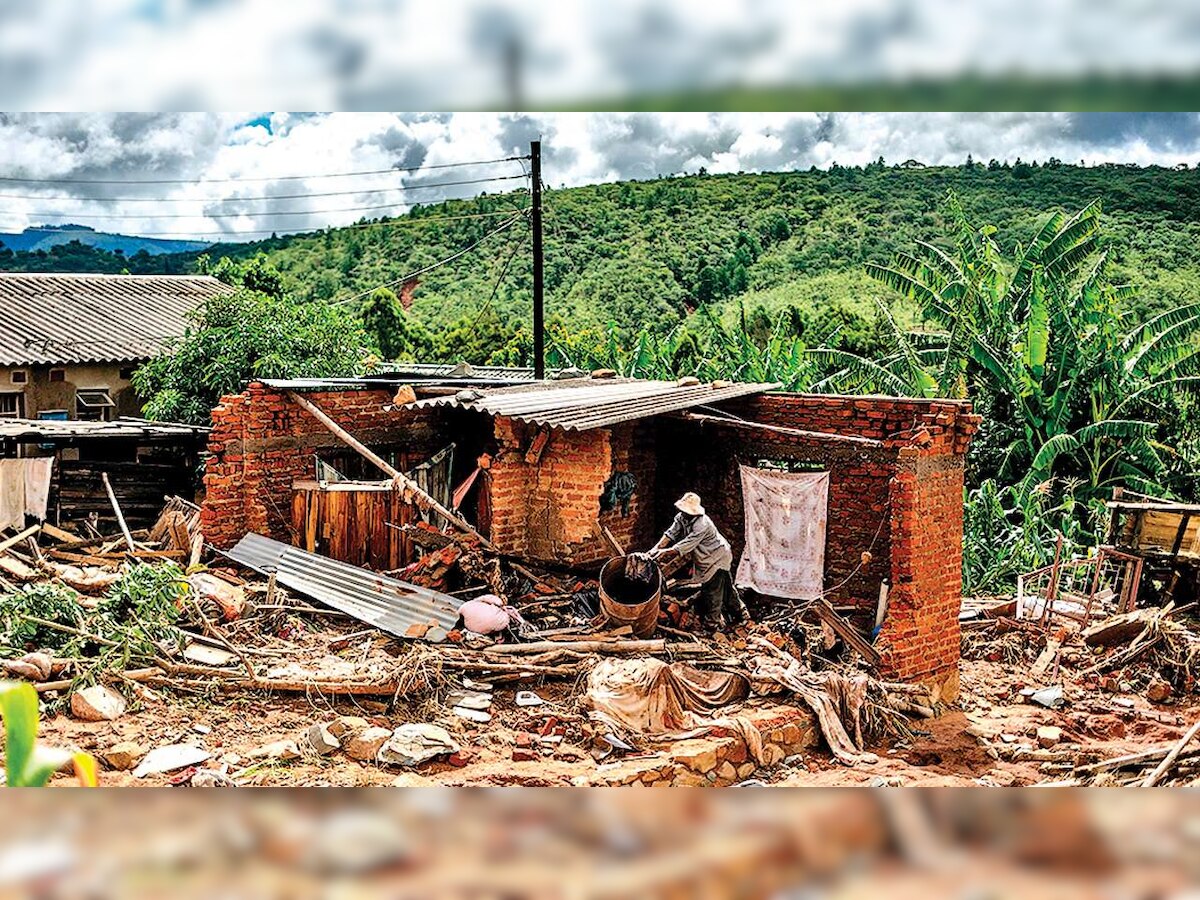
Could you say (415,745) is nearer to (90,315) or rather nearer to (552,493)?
(552,493)

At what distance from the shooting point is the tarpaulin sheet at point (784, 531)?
4254 millimetres

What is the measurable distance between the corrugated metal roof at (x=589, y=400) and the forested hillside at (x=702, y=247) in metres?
5.31

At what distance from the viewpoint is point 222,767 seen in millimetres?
2684

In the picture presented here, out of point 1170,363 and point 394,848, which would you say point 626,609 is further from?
point 1170,363

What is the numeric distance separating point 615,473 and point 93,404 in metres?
5.58

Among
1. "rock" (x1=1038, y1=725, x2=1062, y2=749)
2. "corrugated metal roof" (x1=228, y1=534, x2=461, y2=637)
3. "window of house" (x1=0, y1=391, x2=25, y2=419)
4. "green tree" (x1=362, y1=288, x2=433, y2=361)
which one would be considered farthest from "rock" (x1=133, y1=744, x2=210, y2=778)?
"green tree" (x1=362, y1=288, x2=433, y2=361)

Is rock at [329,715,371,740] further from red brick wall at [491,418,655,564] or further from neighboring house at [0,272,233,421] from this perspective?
neighboring house at [0,272,233,421]

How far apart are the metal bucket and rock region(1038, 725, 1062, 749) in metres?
1.45

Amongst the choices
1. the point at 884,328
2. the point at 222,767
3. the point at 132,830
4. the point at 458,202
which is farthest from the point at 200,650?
the point at 458,202

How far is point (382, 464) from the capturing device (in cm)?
422

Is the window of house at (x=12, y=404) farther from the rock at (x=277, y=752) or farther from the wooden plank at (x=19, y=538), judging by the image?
the rock at (x=277, y=752)

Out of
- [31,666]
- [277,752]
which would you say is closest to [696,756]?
[277,752]

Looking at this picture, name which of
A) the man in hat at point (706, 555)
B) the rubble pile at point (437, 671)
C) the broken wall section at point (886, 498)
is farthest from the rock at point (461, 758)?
the broken wall section at point (886, 498)
